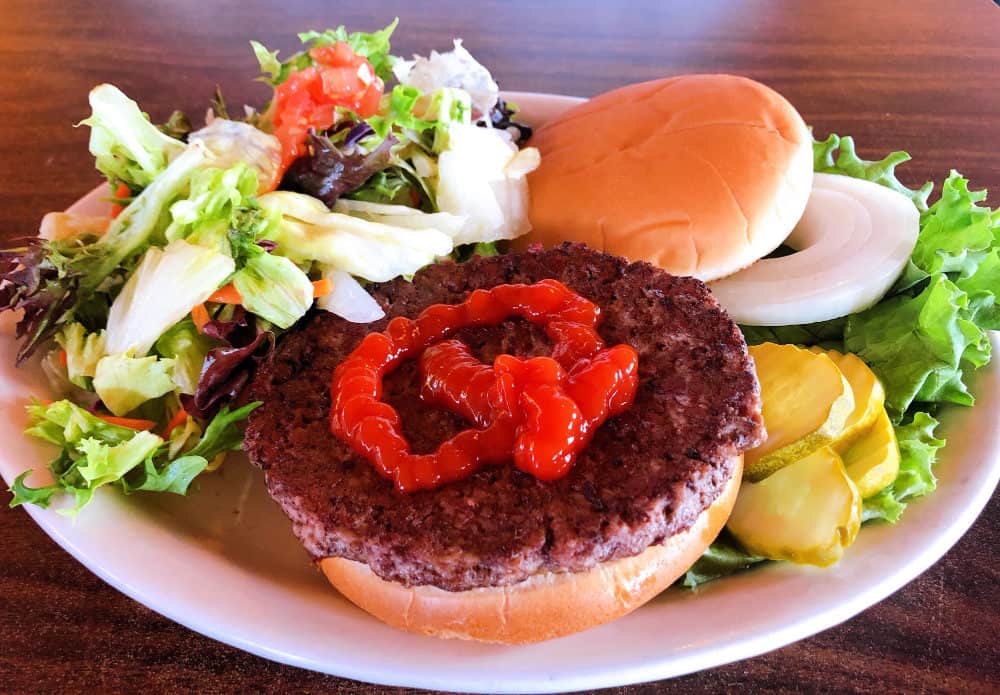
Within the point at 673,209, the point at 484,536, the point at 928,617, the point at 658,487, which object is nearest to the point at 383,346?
the point at 484,536

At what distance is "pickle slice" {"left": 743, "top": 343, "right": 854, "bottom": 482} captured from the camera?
1.64 meters

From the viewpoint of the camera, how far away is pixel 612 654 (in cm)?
138

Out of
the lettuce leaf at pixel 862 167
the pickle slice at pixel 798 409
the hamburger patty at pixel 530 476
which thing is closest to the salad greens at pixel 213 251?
the hamburger patty at pixel 530 476

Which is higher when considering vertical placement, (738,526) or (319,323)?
(319,323)

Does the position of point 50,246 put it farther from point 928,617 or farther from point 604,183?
point 928,617

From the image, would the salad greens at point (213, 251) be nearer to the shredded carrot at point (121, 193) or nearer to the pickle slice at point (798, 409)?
the shredded carrot at point (121, 193)

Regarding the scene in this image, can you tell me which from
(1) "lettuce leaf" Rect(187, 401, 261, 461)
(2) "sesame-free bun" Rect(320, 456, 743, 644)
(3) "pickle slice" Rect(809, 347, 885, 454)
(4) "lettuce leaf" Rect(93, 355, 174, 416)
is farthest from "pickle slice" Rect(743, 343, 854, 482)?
(4) "lettuce leaf" Rect(93, 355, 174, 416)

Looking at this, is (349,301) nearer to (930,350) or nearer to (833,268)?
(833,268)

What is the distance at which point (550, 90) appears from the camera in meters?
3.42

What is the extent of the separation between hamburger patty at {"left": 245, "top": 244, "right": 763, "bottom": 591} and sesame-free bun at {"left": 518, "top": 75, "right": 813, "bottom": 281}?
0.31 meters

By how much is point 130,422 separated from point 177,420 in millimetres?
111

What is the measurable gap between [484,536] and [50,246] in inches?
59.1

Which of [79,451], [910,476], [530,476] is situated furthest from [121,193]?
[910,476]

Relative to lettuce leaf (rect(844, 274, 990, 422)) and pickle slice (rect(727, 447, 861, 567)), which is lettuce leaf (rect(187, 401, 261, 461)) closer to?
pickle slice (rect(727, 447, 861, 567))
